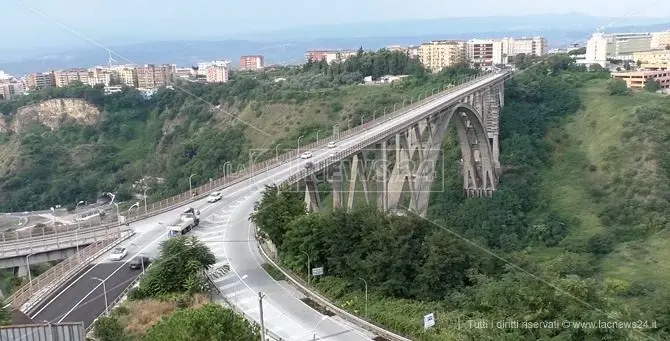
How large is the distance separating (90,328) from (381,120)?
2754cm

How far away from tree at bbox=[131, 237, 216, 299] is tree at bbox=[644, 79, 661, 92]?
55.4 m

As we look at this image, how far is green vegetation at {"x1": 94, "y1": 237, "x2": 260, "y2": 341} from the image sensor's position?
35.4 feet

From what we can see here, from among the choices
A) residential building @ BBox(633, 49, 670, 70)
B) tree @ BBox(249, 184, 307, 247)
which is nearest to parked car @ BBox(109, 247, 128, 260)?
tree @ BBox(249, 184, 307, 247)

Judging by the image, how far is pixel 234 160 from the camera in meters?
52.1

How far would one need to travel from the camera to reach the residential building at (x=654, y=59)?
241 feet

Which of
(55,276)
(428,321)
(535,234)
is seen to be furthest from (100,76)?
(428,321)

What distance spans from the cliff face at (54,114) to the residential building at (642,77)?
207 feet

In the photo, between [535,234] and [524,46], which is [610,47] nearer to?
[524,46]

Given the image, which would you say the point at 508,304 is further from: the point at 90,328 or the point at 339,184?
the point at 339,184

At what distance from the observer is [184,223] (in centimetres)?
2317

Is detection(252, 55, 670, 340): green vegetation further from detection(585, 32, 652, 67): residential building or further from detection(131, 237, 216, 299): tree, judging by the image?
detection(585, 32, 652, 67): residential building

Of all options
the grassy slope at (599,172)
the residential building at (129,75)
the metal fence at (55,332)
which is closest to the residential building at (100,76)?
the residential building at (129,75)

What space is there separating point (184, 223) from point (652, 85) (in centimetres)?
5435

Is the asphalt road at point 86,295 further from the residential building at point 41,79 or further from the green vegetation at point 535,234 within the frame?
the residential building at point 41,79
